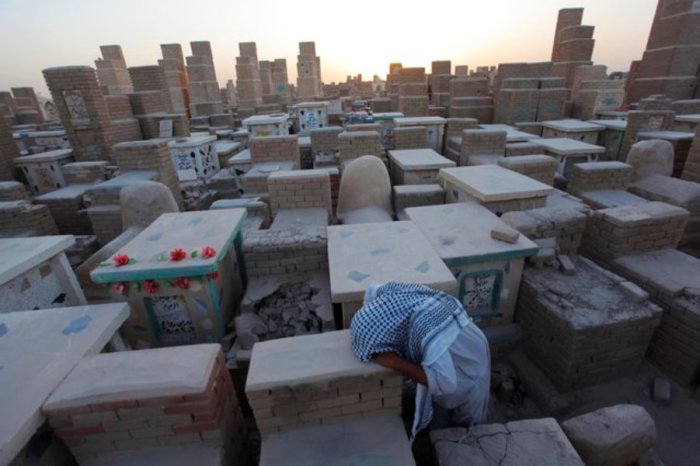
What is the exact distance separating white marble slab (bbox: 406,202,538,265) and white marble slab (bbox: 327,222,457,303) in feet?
0.97

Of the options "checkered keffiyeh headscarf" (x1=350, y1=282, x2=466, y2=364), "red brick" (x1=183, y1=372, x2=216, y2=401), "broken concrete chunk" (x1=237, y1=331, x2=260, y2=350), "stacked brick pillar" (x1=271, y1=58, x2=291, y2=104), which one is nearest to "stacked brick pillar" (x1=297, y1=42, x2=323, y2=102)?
"stacked brick pillar" (x1=271, y1=58, x2=291, y2=104)

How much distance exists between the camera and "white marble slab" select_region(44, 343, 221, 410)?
85.0 inches

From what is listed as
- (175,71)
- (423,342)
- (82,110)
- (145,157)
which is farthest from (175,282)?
(175,71)

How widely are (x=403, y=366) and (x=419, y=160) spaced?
6435 mm

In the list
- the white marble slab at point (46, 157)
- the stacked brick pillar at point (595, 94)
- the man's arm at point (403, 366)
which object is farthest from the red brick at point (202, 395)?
the stacked brick pillar at point (595, 94)

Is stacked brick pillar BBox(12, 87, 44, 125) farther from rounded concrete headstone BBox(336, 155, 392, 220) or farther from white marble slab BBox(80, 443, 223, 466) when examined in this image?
white marble slab BBox(80, 443, 223, 466)

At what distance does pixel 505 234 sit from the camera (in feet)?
13.1

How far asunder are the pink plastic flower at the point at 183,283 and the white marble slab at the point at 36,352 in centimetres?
58

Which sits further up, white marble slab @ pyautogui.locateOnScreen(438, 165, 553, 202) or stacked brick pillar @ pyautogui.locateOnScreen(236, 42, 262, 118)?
stacked brick pillar @ pyautogui.locateOnScreen(236, 42, 262, 118)

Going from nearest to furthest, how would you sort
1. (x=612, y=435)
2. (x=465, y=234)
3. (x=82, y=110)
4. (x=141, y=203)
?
(x=612, y=435), (x=465, y=234), (x=141, y=203), (x=82, y=110)

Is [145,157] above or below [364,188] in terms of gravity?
above

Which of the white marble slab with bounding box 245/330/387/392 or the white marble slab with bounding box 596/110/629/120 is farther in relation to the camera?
the white marble slab with bounding box 596/110/629/120

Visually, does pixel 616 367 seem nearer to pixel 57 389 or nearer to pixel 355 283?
pixel 355 283

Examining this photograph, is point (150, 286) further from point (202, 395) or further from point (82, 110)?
point (82, 110)
